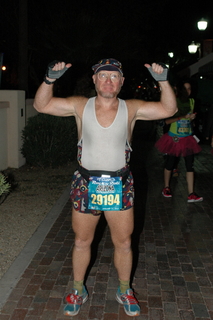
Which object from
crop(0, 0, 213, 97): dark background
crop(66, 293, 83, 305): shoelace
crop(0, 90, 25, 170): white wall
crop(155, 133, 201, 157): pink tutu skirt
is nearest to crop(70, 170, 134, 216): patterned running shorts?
crop(66, 293, 83, 305): shoelace

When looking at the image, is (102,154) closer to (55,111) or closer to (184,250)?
(55,111)

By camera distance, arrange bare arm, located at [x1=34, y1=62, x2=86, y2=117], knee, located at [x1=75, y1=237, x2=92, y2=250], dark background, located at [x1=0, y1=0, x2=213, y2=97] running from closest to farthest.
→ bare arm, located at [x1=34, y1=62, x2=86, y2=117]
knee, located at [x1=75, y1=237, x2=92, y2=250]
dark background, located at [x1=0, y1=0, x2=213, y2=97]

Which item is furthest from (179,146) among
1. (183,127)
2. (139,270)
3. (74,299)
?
(74,299)

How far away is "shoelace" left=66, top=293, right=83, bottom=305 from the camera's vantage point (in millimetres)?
3350

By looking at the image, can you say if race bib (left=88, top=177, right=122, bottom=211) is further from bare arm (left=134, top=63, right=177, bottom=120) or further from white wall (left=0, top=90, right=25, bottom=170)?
white wall (left=0, top=90, right=25, bottom=170)

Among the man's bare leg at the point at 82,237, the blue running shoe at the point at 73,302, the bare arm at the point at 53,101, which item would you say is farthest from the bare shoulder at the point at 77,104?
the blue running shoe at the point at 73,302

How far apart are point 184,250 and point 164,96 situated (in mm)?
2308

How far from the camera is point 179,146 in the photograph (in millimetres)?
6426

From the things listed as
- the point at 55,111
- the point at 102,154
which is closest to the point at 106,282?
the point at 102,154

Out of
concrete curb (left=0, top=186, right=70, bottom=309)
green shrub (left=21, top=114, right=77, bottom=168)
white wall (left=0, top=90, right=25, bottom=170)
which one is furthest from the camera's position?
green shrub (left=21, top=114, right=77, bottom=168)

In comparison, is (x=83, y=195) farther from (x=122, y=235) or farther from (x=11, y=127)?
(x=11, y=127)

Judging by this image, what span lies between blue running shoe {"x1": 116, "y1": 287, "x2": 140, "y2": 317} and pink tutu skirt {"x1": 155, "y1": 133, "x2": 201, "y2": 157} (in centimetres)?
338

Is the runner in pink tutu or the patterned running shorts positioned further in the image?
the runner in pink tutu

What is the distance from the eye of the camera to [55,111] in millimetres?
3113
